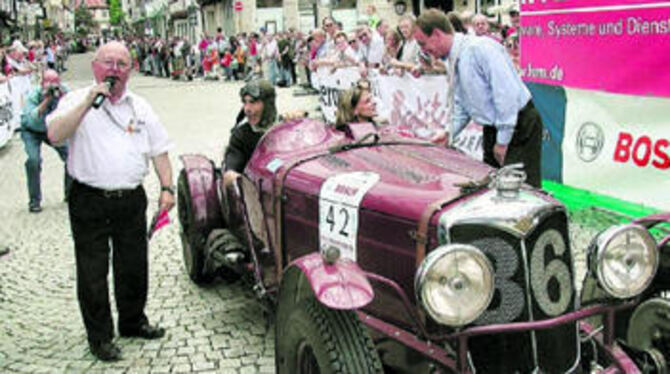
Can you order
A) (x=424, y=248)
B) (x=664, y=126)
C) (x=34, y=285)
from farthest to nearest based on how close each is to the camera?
(x=664, y=126)
(x=34, y=285)
(x=424, y=248)

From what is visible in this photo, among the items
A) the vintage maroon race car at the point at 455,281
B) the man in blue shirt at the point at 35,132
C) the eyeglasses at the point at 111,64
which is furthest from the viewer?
the man in blue shirt at the point at 35,132

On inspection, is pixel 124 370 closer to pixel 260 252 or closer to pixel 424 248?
pixel 260 252

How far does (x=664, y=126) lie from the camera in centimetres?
594

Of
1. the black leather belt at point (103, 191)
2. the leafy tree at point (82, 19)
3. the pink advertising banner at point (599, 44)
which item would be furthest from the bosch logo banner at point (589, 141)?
the leafy tree at point (82, 19)

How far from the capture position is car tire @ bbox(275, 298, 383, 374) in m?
2.60

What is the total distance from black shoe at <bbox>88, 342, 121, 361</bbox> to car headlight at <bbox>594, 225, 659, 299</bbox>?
2.75 metres

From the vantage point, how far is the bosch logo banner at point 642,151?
5934 mm

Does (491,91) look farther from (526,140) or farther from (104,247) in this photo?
(104,247)

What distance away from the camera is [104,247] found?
4.05 m

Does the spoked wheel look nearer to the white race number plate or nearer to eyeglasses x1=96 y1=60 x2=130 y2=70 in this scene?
the white race number plate

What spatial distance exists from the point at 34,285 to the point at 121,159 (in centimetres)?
209

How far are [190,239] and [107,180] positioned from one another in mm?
1338

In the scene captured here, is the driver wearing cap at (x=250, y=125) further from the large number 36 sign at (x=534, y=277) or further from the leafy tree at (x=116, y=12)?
the leafy tree at (x=116, y=12)

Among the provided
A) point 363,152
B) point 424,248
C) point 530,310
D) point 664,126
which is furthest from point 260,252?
point 664,126
